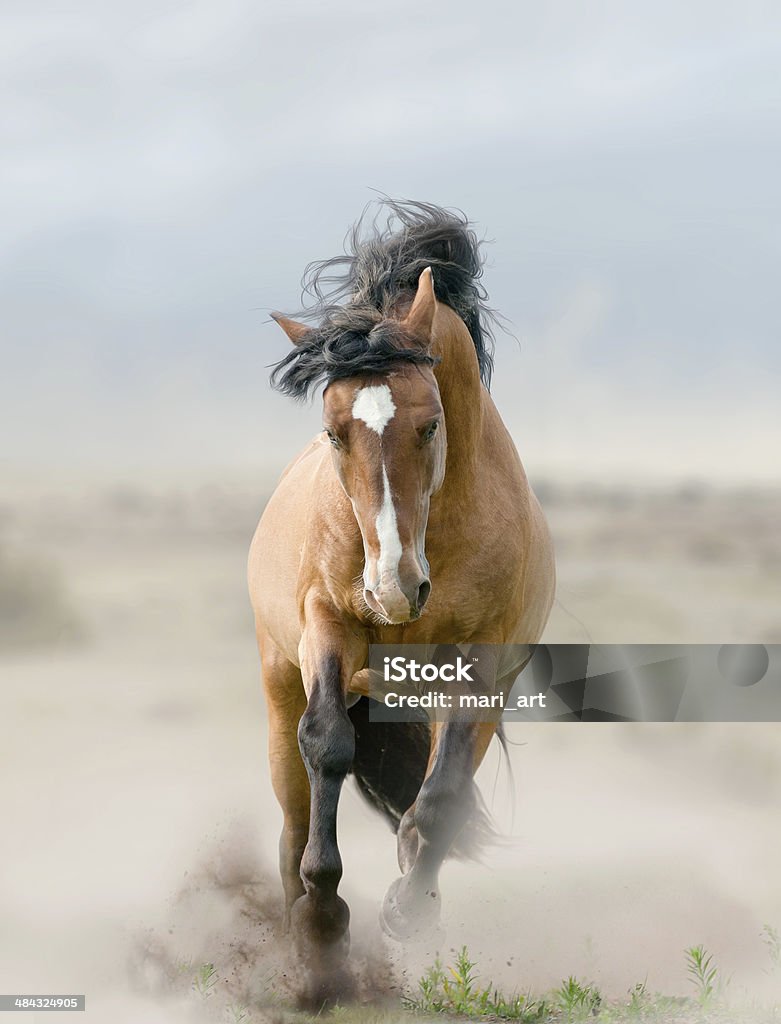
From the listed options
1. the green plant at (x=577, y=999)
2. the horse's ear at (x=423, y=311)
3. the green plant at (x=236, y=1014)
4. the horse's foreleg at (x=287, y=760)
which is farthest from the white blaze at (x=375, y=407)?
the green plant at (x=236, y=1014)

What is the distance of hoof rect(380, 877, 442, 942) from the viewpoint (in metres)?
5.63

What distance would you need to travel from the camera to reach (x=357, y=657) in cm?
598

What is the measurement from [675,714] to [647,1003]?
1.75 m

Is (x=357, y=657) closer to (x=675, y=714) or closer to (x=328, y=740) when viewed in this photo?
(x=328, y=740)

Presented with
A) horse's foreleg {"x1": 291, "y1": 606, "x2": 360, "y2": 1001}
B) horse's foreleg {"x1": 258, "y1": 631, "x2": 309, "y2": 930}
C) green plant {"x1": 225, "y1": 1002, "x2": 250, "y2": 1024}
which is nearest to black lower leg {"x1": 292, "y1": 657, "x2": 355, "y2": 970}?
horse's foreleg {"x1": 291, "y1": 606, "x2": 360, "y2": 1001}

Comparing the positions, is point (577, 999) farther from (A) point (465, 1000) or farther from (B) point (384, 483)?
(B) point (384, 483)

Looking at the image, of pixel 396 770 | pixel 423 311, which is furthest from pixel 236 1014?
pixel 423 311

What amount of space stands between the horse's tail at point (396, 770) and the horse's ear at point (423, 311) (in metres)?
2.77

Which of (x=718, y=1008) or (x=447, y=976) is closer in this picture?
(x=718, y=1008)

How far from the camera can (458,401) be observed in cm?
600

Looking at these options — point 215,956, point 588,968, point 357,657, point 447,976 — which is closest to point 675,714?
point 588,968

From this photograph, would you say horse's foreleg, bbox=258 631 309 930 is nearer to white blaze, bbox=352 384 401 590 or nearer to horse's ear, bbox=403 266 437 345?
white blaze, bbox=352 384 401 590

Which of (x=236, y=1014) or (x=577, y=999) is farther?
(x=236, y=1014)

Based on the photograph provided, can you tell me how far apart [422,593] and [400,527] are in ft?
0.93
